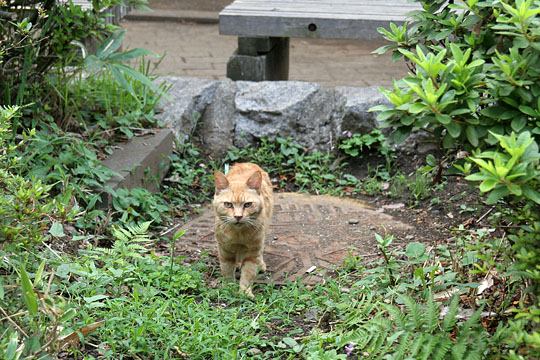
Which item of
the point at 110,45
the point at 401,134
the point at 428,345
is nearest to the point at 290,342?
the point at 428,345

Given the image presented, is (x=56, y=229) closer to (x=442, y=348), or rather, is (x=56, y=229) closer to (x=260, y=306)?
(x=260, y=306)

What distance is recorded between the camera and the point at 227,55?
449 inches

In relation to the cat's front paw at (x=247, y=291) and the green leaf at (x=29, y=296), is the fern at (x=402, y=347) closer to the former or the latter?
the cat's front paw at (x=247, y=291)

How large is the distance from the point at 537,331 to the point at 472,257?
109 cm

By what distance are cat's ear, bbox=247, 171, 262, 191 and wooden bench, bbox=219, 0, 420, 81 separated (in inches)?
94.0

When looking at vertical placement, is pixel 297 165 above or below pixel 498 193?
below

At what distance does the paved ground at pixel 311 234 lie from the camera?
538cm

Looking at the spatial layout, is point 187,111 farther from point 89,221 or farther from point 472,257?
point 472,257

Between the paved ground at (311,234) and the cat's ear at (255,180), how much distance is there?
548 mm

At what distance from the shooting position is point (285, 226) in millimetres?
5996

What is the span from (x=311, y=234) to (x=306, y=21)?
205 cm

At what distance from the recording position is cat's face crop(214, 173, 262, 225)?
500 centimetres

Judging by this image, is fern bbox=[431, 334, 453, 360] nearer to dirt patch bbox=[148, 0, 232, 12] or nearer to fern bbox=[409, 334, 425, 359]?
fern bbox=[409, 334, 425, 359]

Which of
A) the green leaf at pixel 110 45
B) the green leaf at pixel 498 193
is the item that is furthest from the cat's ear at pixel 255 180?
the green leaf at pixel 498 193
